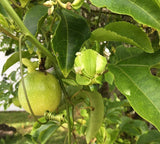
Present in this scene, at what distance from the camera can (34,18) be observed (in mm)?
535

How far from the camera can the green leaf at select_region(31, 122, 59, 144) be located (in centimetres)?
74

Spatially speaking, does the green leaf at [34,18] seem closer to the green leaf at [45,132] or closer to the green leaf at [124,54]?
the green leaf at [124,54]

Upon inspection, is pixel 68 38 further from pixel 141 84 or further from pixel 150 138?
pixel 150 138

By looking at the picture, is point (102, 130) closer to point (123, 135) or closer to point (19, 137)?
point (123, 135)

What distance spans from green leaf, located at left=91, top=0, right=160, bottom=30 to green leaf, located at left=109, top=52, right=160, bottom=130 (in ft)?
0.36

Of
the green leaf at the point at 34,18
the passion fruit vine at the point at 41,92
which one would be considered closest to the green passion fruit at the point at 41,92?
the passion fruit vine at the point at 41,92

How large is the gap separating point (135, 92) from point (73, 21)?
8.9 inches

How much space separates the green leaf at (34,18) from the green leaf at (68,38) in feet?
0.21

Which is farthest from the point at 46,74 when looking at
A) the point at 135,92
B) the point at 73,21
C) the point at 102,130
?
the point at 102,130

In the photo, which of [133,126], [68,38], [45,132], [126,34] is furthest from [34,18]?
[133,126]

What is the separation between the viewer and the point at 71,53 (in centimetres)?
44

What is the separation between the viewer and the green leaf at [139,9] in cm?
34

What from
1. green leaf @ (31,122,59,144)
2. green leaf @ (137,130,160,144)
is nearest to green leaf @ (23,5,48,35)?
green leaf @ (31,122,59,144)

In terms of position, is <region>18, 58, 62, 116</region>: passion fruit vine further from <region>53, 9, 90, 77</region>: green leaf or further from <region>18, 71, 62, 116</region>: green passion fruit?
<region>53, 9, 90, 77</region>: green leaf
